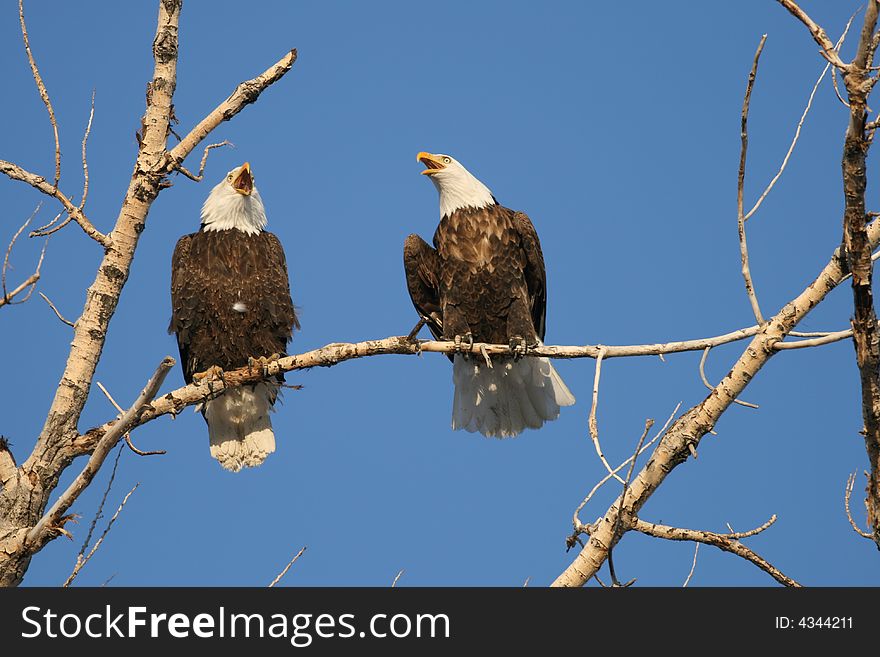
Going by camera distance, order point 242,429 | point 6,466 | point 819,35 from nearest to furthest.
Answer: point 819,35
point 6,466
point 242,429

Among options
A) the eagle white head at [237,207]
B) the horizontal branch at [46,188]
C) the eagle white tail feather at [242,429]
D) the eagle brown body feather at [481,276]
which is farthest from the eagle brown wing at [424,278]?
the horizontal branch at [46,188]

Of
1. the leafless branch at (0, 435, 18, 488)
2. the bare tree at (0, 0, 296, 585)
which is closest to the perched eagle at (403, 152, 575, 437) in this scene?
the bare tree at (0, 0, 296, 585)

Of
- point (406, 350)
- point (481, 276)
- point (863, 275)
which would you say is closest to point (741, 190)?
point (863, 275)

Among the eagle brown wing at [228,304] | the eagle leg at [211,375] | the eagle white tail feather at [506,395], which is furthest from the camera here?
the eagle white tail feather at [506,395]

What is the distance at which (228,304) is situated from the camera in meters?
7.03

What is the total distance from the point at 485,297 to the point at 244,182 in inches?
73.7

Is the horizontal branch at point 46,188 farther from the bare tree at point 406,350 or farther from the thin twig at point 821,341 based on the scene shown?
the thin twig at point 821,341

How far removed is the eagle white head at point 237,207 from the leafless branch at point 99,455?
3.04m

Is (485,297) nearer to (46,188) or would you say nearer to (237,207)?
(237,207)

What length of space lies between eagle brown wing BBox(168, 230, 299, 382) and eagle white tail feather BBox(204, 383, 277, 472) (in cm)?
45

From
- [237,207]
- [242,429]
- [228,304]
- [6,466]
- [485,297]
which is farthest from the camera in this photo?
[242,429]

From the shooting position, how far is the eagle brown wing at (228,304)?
7.02 metres
